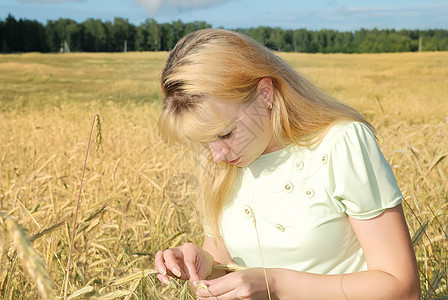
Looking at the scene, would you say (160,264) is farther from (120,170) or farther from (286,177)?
(120,170)

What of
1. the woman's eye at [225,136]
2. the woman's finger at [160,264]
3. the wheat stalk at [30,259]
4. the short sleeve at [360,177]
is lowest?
the woman's finger at [160,264]

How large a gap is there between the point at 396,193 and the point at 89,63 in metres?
33.0

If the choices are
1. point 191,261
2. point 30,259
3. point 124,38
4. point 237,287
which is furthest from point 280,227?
point 124,38

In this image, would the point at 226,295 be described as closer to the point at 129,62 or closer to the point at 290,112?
the point at 290,112

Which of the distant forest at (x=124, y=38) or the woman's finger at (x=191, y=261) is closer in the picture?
the woman's finger at (x=191, y=261)

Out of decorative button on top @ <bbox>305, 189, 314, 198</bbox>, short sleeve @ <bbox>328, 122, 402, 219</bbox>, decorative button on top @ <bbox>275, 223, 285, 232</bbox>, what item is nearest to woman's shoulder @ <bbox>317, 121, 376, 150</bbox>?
short sleeve @ <bbox>328, 122, 402, 219</bbox>

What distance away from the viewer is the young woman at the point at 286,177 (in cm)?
125

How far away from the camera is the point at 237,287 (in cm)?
107

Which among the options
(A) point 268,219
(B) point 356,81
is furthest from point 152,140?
(B) point 356,81

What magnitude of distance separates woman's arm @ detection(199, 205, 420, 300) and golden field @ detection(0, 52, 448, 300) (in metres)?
0.22

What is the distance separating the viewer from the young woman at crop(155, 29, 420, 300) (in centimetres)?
125

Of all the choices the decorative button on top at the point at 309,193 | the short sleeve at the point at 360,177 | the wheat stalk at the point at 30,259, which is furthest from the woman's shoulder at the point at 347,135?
the wheat stalk at the point at 30,259

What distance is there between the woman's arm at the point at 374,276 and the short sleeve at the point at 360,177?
34 mm

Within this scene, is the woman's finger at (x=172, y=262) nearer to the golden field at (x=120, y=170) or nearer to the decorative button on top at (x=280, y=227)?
the golden field at (x=120, y=170)
